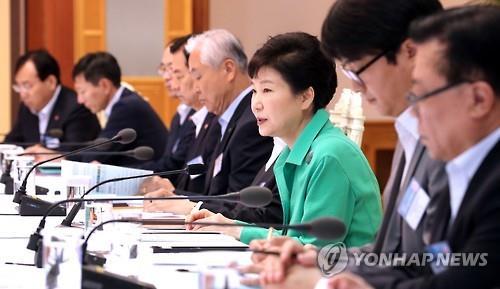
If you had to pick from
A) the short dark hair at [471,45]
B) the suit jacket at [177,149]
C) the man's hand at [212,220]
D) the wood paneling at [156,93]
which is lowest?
the wood paneling at [156,93]

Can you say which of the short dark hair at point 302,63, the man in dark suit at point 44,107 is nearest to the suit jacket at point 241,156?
the short dark hair at point 302,63

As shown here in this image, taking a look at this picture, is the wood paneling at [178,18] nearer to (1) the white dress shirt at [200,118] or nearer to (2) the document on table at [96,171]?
(1) the white dress shirt at [200,118]

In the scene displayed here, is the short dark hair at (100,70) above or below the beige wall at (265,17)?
below

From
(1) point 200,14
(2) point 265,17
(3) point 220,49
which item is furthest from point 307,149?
(1) point 200,14

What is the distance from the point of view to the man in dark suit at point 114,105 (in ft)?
19.9

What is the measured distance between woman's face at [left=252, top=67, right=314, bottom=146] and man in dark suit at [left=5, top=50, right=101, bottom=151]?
3.72 m

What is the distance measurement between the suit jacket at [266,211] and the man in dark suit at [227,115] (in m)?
0.27

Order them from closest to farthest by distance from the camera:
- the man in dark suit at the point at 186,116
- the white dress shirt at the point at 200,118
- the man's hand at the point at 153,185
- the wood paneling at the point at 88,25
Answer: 1. the man's hand at the point at 153,185
2. the white dress shirt at the point at 200,118
3. the man in dark suit at the point at 186,116
4. the wood paneling at the point at 88,25

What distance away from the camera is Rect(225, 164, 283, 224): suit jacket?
336 centimetres

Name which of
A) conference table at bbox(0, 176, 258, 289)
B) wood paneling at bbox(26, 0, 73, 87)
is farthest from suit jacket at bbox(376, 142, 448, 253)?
wood paneling at bbox(26, 0, 73, 87)

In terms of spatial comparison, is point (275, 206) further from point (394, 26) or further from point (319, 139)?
point (394, 26)

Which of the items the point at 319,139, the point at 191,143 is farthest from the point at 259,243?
the point at 191,143

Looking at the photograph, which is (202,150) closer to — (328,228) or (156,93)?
(328,228)

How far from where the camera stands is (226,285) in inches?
68.0
